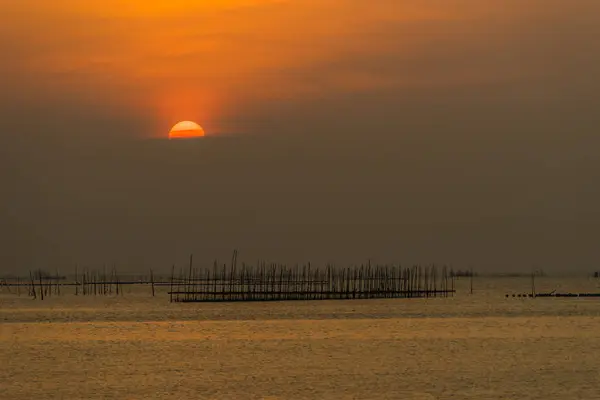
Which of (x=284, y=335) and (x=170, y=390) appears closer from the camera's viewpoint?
(x=170, y=390)

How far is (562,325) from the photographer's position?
60562 millimetres

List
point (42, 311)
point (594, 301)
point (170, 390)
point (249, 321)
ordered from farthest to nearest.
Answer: point (594, 301), point (42, 311), point (249, 321), point (170, 390)

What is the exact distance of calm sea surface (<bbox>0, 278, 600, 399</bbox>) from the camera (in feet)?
101

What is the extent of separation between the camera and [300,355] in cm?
4162

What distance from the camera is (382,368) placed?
36250 millimetres


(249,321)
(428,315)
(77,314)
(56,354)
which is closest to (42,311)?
(77,314)

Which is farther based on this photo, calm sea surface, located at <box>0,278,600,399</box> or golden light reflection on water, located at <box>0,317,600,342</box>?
golden light reflection on water, located at <box>0,317,600,342</box>

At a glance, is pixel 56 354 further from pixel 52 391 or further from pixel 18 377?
pixel 52 391

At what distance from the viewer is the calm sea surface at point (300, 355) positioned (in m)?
30.7

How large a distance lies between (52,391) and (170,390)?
3595 millimetres

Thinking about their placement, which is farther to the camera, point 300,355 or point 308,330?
point 308,330

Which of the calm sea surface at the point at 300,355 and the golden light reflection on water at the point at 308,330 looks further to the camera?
the golden light reflection on water at the point at 308,330

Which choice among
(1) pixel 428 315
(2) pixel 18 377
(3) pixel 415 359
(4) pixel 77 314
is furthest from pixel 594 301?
(2) pixel 18 377

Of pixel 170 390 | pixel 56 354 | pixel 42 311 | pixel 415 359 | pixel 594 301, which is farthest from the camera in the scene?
pixel 594 301
